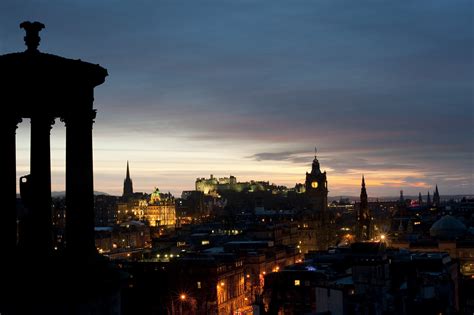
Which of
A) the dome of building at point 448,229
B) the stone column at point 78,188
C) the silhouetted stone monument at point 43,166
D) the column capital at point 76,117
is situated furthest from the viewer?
the dome of building at point 448,229

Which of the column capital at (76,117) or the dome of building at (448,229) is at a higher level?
the column capital at (76,117)

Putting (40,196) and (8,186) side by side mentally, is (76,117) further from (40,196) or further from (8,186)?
(8,186)

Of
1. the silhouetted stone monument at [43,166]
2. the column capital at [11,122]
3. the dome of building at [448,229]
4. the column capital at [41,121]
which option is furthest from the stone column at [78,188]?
the dome of building at [448,229]

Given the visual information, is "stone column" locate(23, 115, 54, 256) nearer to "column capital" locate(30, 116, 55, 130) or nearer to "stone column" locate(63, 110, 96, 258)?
"column capital" locate(30, 116, 55, 130)

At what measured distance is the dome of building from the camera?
129625 millimetres

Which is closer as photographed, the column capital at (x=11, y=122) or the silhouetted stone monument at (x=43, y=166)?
the silhouetted stone monument at (x=43, y=166)

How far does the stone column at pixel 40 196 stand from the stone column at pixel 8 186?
443 mm

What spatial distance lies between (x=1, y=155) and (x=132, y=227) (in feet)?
482

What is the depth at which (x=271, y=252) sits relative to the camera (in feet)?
339

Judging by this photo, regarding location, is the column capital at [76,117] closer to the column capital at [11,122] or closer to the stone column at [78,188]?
the stone column at [78,188]

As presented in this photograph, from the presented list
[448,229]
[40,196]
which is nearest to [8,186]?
[40,196]

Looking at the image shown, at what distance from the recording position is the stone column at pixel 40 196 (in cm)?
1552

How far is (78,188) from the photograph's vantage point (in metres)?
15.8

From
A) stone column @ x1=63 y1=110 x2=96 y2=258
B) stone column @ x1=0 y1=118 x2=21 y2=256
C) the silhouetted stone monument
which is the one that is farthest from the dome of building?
stone column @ x1=0 y1=118 x2=21 y2=256
